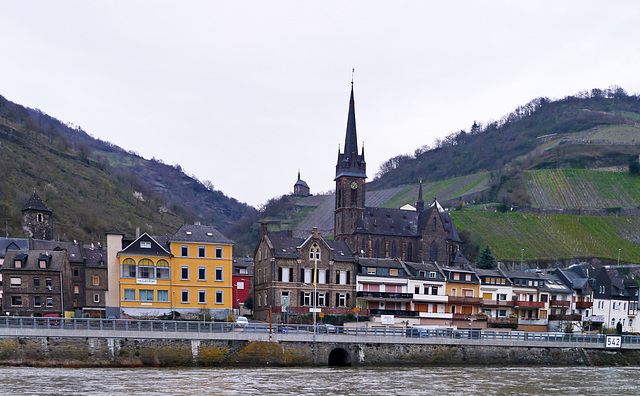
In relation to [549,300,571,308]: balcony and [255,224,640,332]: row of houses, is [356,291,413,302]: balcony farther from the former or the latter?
[549,300,571,308]: balcony

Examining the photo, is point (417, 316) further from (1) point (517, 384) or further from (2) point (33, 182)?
(2) point (33, 182)

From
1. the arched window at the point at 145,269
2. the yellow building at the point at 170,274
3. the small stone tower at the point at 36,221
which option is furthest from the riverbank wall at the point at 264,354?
the small stone tower at the point at 36,221

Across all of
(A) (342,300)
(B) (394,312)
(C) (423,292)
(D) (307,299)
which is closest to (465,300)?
(C) (423,292)

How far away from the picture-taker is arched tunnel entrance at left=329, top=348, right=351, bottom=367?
51.7 metres

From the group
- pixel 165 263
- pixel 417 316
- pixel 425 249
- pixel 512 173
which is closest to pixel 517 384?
pixel 417 316

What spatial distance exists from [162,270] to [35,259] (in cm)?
1449

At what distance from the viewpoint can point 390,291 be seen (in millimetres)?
72562

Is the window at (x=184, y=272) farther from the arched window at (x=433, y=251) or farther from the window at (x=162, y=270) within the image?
the arched window at (x=433, y=251)

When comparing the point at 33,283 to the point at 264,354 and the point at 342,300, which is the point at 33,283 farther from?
the point at 342,300

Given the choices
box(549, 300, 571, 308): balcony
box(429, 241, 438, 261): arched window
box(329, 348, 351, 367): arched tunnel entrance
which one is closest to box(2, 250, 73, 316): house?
box(329, 348, 351, 367): arched tunnel entrance

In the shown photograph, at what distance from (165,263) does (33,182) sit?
316 feet

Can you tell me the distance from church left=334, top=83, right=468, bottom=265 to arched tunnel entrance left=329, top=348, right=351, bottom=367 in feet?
173

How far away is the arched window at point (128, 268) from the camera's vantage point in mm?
62156

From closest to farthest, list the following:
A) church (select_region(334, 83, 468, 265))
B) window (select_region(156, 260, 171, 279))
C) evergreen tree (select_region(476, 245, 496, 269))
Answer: window (select_region(156, 260, 171, 279))
evergreen tree (select_region(476, 245, 496, 269))
church (select_region(334, 83, 468, 265))
